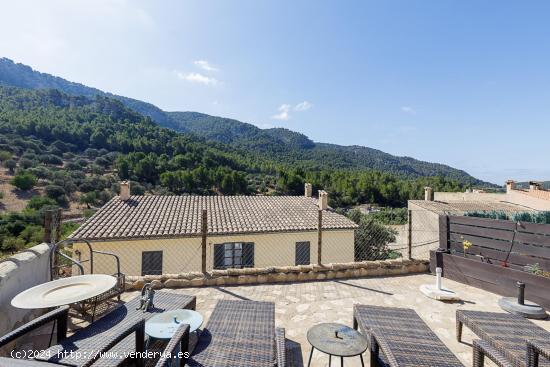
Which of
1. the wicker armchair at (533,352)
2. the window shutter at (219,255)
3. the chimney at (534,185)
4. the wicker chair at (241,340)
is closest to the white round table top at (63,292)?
the wicker chair at (241,340)

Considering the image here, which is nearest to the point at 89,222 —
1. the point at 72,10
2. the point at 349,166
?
the point at 72,10

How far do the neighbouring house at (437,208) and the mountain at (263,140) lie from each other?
6672cm

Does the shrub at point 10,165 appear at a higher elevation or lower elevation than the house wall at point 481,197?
higher

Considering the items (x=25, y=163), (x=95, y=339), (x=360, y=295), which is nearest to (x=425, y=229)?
(x=360, y=295)

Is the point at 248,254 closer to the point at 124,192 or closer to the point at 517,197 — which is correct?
the point at 124,192

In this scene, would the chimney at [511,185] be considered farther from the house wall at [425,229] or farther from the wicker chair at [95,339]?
the wicker chair at [95,339]

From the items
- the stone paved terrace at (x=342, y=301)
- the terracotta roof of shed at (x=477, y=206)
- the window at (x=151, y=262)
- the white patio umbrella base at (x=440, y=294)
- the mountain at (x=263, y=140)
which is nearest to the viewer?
the stone paved terrace at (x=342, y=301)

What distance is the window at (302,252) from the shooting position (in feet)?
39.7

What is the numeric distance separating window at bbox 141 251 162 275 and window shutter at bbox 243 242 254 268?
3.23 meters

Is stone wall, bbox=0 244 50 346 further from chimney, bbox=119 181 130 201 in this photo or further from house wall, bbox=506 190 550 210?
house wall, bbox=506 190 550 210

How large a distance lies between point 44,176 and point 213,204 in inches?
1365

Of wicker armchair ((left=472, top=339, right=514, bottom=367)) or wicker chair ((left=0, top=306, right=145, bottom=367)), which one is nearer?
wicker chair ((left=0, top=306, right=145, bottom=367))

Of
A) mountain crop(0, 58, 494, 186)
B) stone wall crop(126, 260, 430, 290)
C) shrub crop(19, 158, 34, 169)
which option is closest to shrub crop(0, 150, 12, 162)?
shrub crop(19, 158, 34, 169)

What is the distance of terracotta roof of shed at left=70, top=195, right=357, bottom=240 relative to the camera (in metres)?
10.9
